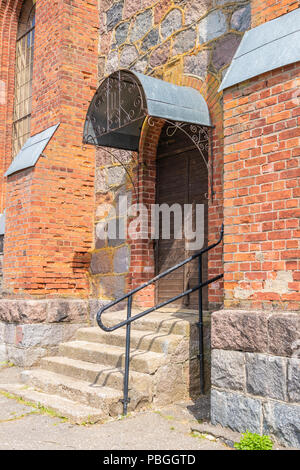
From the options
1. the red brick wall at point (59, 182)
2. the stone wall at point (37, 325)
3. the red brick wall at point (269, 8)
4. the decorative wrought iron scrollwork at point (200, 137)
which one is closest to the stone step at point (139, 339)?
the stone wall at point (37, 325)

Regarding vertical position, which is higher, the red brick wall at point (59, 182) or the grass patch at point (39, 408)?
the red brick wall at point (59, 182)

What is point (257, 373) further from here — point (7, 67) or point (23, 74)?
point (7, 67)

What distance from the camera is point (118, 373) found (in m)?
4.73

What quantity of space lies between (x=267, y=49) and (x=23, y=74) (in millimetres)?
7352

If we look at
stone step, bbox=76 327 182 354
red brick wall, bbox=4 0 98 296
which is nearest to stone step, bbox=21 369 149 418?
stone step, bbox=76 327 182 354

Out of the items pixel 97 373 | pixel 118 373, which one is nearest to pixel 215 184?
pixel 118 373

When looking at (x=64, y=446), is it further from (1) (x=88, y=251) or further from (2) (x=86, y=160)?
(2) (x=86, y=160)

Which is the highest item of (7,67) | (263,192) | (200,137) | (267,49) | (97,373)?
(7,67)

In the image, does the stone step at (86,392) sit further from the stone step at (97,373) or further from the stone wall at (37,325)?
the stone wall at (37,325)

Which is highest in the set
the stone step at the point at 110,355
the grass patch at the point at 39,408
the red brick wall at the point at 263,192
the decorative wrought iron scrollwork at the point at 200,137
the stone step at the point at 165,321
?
the decorative wrought iron scrollwork at the point at 200,137

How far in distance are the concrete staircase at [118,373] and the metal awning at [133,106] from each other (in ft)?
7.22

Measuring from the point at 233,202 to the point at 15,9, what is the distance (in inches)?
329

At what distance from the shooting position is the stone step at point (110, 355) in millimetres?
4648

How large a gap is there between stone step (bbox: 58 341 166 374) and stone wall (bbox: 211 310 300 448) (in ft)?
2.94
